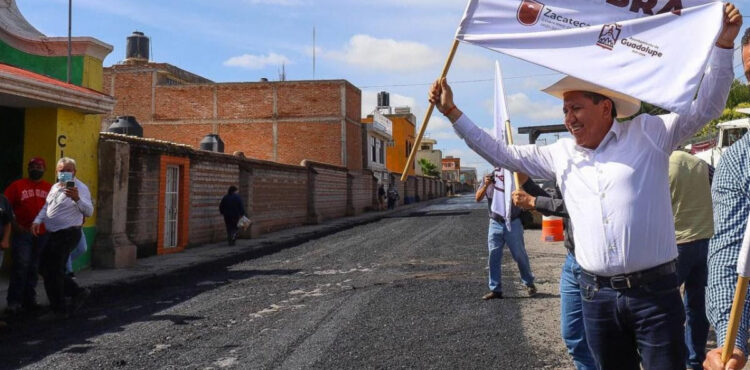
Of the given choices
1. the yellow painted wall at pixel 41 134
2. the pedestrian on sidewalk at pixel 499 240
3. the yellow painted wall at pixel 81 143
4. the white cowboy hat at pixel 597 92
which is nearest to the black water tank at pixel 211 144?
the yellow painted wall at pixel 81 143

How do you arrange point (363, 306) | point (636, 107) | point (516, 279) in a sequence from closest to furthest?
point (636, 107), point (363, 306), point (516, 279)

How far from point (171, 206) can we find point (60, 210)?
782 cm

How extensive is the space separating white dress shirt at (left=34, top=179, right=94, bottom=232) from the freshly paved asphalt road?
1.13 meters

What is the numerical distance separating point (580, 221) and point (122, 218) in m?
10.5

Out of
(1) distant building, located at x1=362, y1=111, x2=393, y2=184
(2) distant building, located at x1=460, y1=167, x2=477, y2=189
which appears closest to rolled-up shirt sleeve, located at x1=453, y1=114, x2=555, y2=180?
(1) distant building, located at x1=362, y1=111, x2=393, y2=184

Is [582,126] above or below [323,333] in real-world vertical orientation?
above

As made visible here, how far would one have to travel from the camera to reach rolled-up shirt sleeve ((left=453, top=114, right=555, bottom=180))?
2844mm

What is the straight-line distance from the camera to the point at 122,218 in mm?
11406

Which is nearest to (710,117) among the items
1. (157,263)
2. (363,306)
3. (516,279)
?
(363,306)

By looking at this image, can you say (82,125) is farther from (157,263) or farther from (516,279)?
(516,279)

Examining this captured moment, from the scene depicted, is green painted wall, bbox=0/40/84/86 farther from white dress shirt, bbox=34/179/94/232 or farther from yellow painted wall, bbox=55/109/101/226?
white dress shirt, bbox=34/179/94/232

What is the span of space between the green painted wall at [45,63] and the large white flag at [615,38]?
34.7ft

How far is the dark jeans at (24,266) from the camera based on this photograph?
693cm

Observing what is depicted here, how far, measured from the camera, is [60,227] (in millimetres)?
7117
